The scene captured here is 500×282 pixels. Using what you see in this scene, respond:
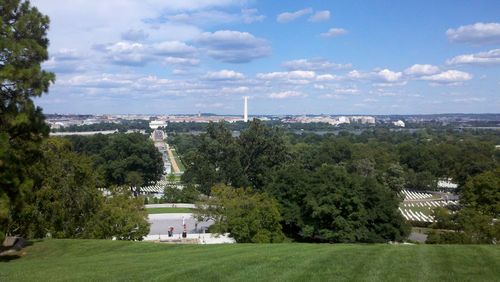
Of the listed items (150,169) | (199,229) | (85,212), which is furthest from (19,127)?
(150,169)

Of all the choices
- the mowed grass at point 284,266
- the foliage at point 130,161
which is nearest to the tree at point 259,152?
the foliage at point 130,161

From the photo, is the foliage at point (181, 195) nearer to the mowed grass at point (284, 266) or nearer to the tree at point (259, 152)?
the tree at point (259, 152)

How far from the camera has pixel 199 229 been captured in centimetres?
3666

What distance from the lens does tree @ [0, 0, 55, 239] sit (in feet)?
36.1

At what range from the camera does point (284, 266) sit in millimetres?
10711

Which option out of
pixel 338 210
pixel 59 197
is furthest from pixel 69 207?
pixel 338 210

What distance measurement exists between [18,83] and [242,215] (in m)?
19.6

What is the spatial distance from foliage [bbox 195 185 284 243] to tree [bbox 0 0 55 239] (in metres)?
15.3

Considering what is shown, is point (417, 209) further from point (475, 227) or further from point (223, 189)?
point (223, 189)

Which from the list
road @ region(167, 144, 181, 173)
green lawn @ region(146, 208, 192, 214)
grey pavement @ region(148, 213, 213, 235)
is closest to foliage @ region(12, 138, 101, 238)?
grey pavement @ region(148, 213, 213, 235)

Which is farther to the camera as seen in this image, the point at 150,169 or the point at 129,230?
the point at 150,169

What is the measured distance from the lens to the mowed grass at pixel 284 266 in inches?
385

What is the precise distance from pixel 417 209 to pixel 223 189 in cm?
3440

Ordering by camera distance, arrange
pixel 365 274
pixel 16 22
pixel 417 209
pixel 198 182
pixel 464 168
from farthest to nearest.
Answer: pixel 464 168 < pixel 417 209 < pixel 198 182 < pixel 16 22 < pixel 365 274
